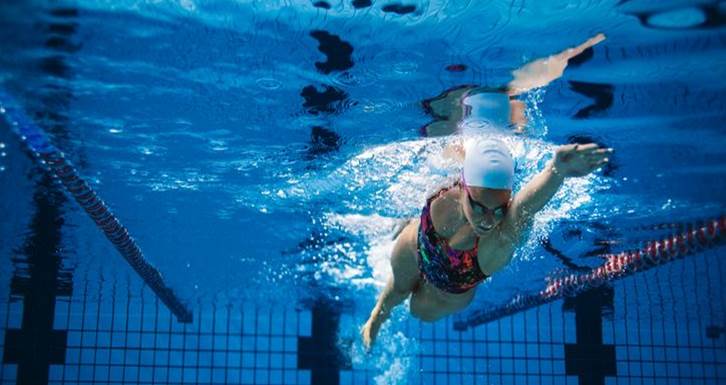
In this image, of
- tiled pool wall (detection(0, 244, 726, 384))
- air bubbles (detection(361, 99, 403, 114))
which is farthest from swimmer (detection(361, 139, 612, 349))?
tiled pool wall (detection(0, 244, 726, 384))

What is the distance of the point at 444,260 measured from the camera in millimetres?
6215

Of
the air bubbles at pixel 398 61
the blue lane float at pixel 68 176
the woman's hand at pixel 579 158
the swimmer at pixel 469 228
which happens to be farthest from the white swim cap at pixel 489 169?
the blue lane float at pixel 68 176

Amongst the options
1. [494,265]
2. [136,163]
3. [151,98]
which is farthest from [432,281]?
[136,163]

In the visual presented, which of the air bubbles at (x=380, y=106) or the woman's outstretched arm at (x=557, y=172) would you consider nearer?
the woman's outstretched arm at (x=557, y=172)

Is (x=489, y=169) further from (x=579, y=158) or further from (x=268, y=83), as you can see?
(x=268, y=83)

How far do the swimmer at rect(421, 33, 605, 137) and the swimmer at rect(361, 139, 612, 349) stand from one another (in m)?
1.38

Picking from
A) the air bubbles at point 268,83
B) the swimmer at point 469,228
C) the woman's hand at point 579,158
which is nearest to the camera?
the woman's hand at point 579,158

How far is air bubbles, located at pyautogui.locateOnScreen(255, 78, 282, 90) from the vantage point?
6796 mm

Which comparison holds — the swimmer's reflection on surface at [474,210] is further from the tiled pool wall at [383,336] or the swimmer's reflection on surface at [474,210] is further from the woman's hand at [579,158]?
the tiled pool wall at [383,336]

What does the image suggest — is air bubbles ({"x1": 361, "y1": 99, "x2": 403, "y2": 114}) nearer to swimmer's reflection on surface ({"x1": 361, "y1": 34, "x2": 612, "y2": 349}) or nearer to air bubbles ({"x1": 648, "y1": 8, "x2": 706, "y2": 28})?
swimmer's reflection on surface ({"x1": 361, "y1": 34, "x2": 612, "y2": 349})

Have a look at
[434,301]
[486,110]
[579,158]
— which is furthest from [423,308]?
[579,158]

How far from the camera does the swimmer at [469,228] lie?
4.37 metres

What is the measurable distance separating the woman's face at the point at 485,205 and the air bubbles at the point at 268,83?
2904 millimetres

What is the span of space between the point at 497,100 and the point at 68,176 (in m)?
6.69
